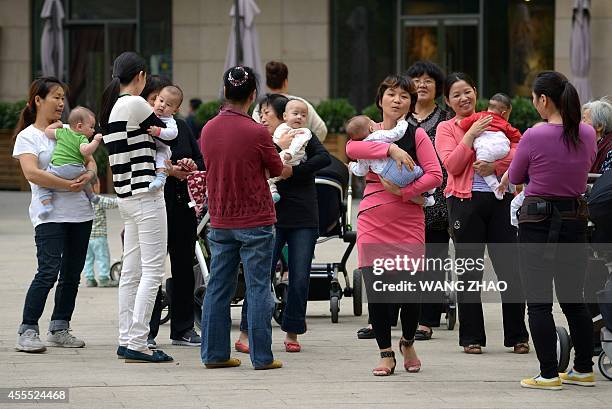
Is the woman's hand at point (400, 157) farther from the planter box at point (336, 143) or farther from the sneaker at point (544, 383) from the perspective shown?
the planter box at point (336, 143)

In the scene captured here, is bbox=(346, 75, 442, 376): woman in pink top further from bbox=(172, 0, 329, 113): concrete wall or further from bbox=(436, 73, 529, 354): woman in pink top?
bbox=(172, 0, 329, 113): concrete wall

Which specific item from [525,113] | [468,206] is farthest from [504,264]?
[525,113]

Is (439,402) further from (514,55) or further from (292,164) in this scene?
(514,55)

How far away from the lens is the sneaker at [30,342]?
8.83 metres

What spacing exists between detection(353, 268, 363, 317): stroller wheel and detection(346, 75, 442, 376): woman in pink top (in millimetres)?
2199

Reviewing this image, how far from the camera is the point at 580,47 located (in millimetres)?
23422

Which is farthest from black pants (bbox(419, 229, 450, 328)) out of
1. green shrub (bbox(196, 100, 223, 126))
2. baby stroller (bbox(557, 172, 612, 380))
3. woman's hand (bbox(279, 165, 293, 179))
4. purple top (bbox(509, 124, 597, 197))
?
green shrub (bbox(196, 100, 223, 126))

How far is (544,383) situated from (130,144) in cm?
295

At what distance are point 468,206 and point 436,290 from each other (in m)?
1.22

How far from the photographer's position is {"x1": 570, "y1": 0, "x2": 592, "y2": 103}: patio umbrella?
922 inches

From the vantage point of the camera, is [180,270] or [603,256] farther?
[180,270]

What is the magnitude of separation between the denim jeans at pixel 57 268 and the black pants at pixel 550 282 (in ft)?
10.3

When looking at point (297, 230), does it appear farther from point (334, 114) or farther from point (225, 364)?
point (334, 114)

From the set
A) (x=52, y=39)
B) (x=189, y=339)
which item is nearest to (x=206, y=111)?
(x=52, y=39)
